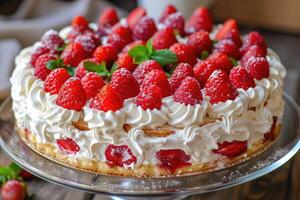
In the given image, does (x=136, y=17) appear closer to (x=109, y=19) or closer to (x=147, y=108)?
(x=109, y=19)

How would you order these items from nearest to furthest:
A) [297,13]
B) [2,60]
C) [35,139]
Result: [35,139] → [2,60] → [297,13]

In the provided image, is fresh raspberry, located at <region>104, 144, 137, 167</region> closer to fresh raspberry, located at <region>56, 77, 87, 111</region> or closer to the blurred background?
fresh raspberry, located at <region>56, 77, 87, 111</region>

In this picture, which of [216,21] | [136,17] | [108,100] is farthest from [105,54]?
[216,21]

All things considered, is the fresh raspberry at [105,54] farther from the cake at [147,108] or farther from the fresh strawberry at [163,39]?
the fresh strawberry at [163,39]

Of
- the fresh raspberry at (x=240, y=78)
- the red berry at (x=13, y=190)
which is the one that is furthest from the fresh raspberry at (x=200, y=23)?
the red berry at (x=13, y=190)

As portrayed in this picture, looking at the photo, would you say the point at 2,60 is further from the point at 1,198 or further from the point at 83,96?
the point at 83,96

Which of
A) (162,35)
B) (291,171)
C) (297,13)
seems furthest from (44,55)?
(297,13)
